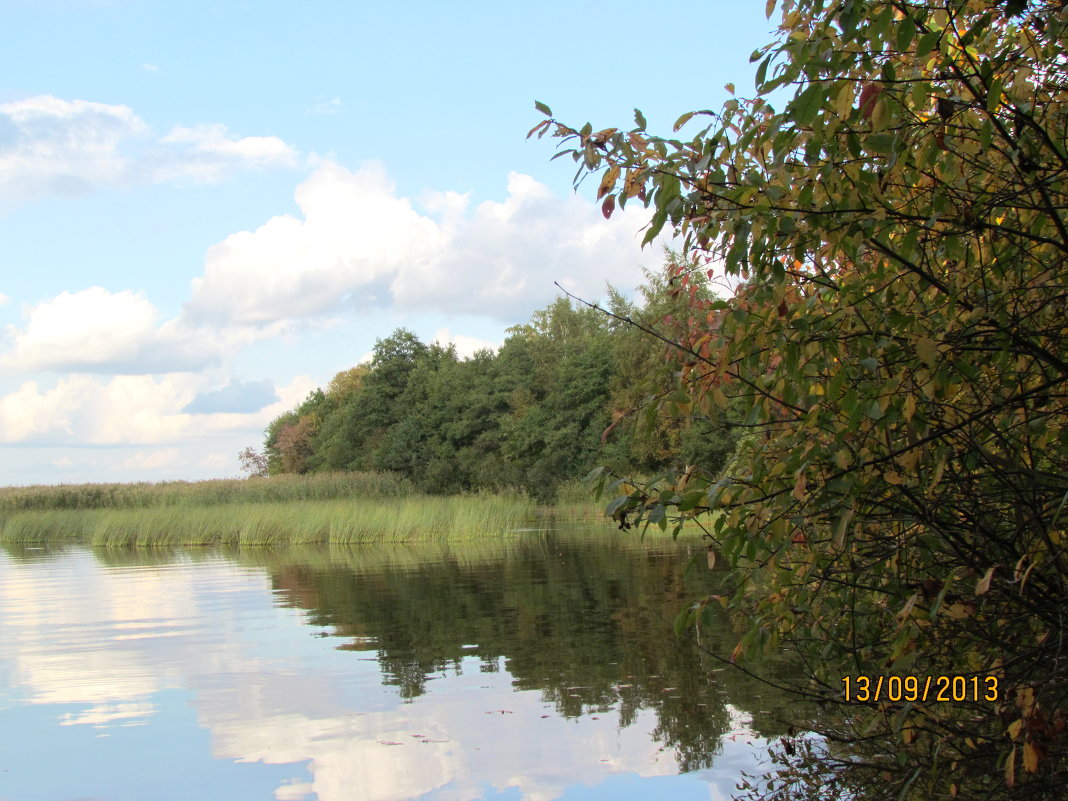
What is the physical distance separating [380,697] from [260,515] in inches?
944

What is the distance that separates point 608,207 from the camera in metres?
3.69

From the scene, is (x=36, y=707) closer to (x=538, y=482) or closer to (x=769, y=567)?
(x=769, y=567)

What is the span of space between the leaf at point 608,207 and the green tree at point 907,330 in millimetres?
30

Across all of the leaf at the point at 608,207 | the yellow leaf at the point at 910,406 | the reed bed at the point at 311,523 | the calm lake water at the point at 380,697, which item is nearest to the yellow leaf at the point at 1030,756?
the yellow leaf at the point at 910,406

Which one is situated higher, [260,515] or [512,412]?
[512,412]

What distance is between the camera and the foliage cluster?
45.5 m

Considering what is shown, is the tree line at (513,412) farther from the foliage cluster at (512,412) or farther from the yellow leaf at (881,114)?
the yellow leaf at (881,114)

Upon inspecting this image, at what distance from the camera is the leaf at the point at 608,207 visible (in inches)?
145

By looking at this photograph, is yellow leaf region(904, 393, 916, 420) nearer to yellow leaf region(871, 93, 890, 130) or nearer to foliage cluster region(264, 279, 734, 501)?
yellow leaf region(871, 93, 890, 130)

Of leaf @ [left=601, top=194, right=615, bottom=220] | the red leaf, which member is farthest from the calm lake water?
the red leaf

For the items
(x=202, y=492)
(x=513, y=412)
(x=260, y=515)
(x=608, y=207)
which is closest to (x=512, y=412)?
(x=513, y=412)

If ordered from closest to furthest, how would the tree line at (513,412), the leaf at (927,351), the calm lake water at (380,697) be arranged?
the leaf at (927,351), the calm lake water at (380,697), the tree line at (513,412)

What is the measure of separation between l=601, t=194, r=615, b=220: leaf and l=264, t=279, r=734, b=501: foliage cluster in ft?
118

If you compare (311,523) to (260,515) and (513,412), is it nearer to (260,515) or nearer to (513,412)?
(260,515)
